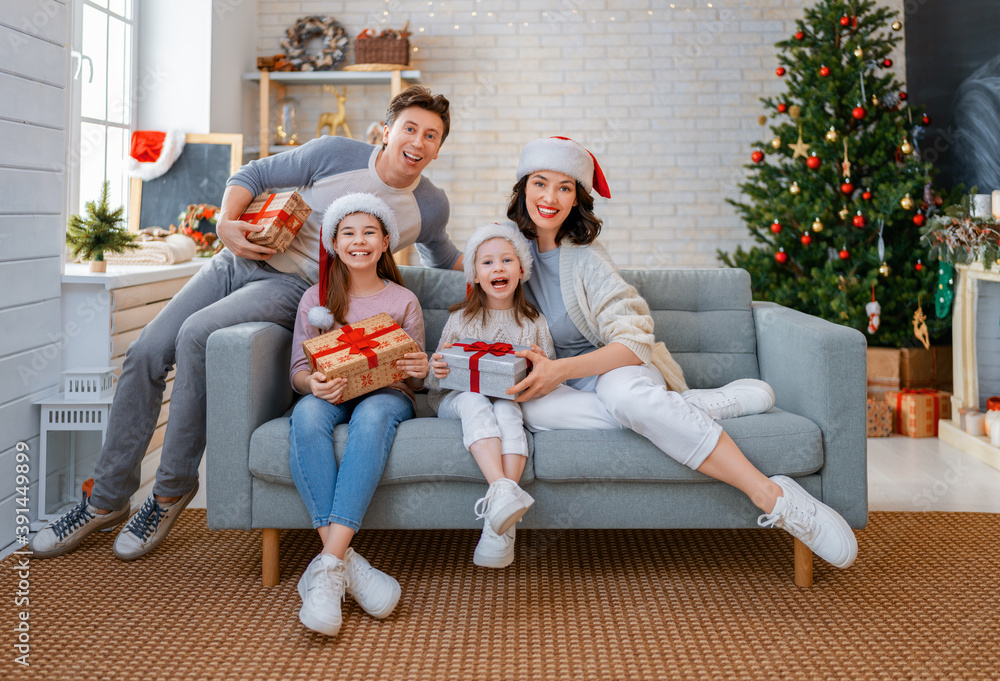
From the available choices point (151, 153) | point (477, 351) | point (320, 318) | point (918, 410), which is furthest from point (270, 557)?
point (918, 410)

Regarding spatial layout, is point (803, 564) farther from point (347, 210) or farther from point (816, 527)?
point (347, 210)

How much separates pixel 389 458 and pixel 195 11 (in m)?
3.23

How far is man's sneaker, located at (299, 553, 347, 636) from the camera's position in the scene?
1600 mm

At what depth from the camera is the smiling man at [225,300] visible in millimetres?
2047

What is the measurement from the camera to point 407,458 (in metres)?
1.84

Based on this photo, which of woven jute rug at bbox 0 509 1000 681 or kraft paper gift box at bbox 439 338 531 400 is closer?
woven jute rug at bbox 0 509 1000 681

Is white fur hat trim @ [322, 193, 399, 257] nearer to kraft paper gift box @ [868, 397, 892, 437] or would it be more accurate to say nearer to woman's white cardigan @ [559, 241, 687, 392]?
woman's white cardigan @ [559, 241, 687, 392]

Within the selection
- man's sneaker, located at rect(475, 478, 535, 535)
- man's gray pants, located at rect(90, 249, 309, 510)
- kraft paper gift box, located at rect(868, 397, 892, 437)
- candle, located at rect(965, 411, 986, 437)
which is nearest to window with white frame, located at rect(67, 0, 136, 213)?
man's gray pants, located at rect(90, 249, 309, 510)

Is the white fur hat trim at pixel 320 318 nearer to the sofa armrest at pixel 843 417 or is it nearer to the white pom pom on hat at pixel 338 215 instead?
the white pom pom on hat at pixel 338 215

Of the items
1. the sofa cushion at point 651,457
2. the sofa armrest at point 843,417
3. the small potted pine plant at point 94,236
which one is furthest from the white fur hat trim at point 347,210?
the sofa armrest at point 843,417

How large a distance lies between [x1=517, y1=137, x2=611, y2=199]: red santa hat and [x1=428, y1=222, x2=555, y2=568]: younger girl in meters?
0.18

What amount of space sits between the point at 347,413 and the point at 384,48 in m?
3.02

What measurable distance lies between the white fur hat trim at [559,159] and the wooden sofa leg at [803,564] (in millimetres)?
1074

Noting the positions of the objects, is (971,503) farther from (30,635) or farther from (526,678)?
(30,635)
